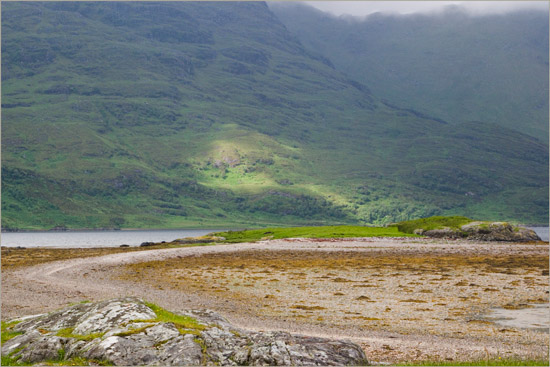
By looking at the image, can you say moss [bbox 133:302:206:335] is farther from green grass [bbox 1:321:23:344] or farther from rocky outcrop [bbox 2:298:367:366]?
green grass [bbox 1:321:23:344]

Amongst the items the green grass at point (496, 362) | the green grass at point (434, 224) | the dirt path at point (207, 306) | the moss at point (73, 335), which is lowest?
the dirt path at point (207, 306)

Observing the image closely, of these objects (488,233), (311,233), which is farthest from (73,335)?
(488,233)

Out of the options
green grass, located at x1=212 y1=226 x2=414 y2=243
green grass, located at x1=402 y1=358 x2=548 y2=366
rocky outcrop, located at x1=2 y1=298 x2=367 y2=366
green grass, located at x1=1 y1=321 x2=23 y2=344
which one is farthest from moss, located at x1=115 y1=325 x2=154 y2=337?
green grass, located at x1=212 y1=226 x2=414 y2=243

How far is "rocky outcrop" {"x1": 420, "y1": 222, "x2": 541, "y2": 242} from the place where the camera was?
100m

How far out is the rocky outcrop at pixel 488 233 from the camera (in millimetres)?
100500

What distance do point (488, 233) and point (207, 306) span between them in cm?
8094

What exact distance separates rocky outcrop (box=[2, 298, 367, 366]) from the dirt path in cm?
427

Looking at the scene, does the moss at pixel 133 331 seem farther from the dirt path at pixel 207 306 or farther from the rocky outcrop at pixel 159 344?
the dirt path at pixel 207 306

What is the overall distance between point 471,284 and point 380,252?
113ft

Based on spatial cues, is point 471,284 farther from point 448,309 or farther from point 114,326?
point 114,326

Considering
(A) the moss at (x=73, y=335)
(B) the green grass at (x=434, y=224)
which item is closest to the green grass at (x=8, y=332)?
(A) the moss at (x=73, y=335)

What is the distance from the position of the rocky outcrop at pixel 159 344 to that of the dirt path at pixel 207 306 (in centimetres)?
427

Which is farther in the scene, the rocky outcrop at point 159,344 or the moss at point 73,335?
the moss at point 73,335

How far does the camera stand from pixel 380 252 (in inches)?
2950
